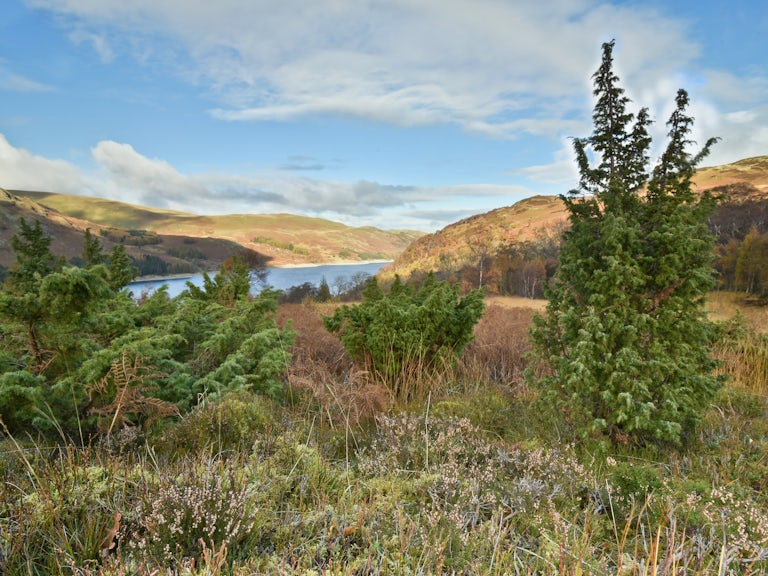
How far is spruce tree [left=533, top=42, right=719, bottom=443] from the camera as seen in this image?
3221mm

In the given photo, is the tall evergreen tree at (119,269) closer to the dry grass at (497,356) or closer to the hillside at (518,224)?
the dry grass at (497,356)

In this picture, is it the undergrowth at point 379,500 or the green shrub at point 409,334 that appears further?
the green shrub at point 409,334

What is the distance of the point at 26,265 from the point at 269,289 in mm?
2830

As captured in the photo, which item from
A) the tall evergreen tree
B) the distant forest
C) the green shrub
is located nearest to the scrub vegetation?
the green shrub

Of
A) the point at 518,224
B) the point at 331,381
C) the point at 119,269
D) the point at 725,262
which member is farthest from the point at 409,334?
the point at 518,224

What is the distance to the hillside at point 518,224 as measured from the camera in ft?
115

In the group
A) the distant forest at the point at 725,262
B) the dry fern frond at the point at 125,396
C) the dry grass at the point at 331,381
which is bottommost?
the dry grass at the point at 331,381

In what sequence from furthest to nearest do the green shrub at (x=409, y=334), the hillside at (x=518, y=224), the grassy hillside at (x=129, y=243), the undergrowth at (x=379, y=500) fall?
the grassy hillside at (x=129, y=243) < the hillside at (x=518, y=224) < the green shrub at (x=409, y=334) < the undergrowth at (x=379, y=500)

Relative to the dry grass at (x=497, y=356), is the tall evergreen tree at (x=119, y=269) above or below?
above

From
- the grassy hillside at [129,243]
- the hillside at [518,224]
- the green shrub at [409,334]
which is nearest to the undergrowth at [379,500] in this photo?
the green shrub at [409,334]

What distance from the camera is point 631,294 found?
341 centimetres

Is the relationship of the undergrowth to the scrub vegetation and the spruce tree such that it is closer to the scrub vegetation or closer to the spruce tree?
the scrub vegetation

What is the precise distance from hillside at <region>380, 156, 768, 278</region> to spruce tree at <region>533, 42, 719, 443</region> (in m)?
30.6

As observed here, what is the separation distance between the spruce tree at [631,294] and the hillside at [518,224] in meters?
30.6
